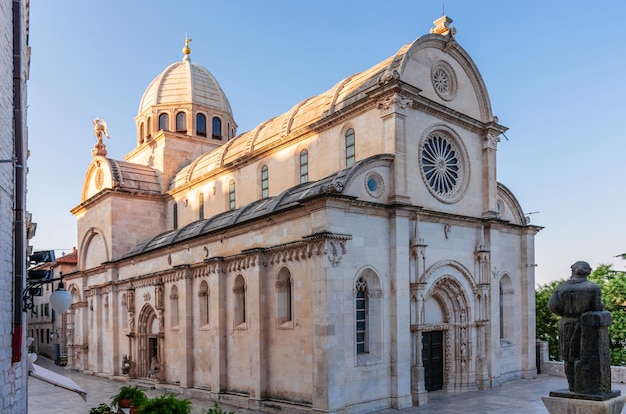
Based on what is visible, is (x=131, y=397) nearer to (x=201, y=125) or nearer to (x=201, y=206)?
(x=201, y=206)

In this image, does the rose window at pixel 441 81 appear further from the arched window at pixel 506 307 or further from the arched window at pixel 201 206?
the arched window at pixel 201 206

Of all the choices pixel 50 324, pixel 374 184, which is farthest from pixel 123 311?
pixel 50 324

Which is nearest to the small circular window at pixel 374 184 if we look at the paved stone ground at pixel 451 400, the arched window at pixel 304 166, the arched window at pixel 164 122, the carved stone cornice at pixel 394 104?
the carved stone cornice at pixel 394 104

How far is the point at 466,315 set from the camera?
2498 cm

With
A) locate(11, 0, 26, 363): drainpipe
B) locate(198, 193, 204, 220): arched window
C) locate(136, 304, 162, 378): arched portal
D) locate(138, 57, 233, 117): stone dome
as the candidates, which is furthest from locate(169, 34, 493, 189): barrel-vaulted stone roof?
locate(11, 0, 26, 363): drainpipe

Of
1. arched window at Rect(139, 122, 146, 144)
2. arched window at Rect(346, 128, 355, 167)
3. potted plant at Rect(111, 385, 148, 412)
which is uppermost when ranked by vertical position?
arched window at Rect(139, 122, 146, 144)

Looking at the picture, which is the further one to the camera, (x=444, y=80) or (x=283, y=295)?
(x=444, y=80)

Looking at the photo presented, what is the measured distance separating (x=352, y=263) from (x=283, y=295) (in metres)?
3.28

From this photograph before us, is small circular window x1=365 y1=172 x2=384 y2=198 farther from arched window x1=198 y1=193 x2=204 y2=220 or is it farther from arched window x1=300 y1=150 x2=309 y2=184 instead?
arched window x1=198 y1=193 x2=204 y2=220

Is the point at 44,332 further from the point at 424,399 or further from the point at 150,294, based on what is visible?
the point at 424,399

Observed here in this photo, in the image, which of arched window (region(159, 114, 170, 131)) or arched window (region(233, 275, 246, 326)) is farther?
arched window (region(159, 114, 170, 131))

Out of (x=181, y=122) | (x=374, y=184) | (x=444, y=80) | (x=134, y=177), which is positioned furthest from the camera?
(x=181, y=122)

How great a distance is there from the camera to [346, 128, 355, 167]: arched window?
24.5 meters

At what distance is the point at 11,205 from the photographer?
11.8 m
